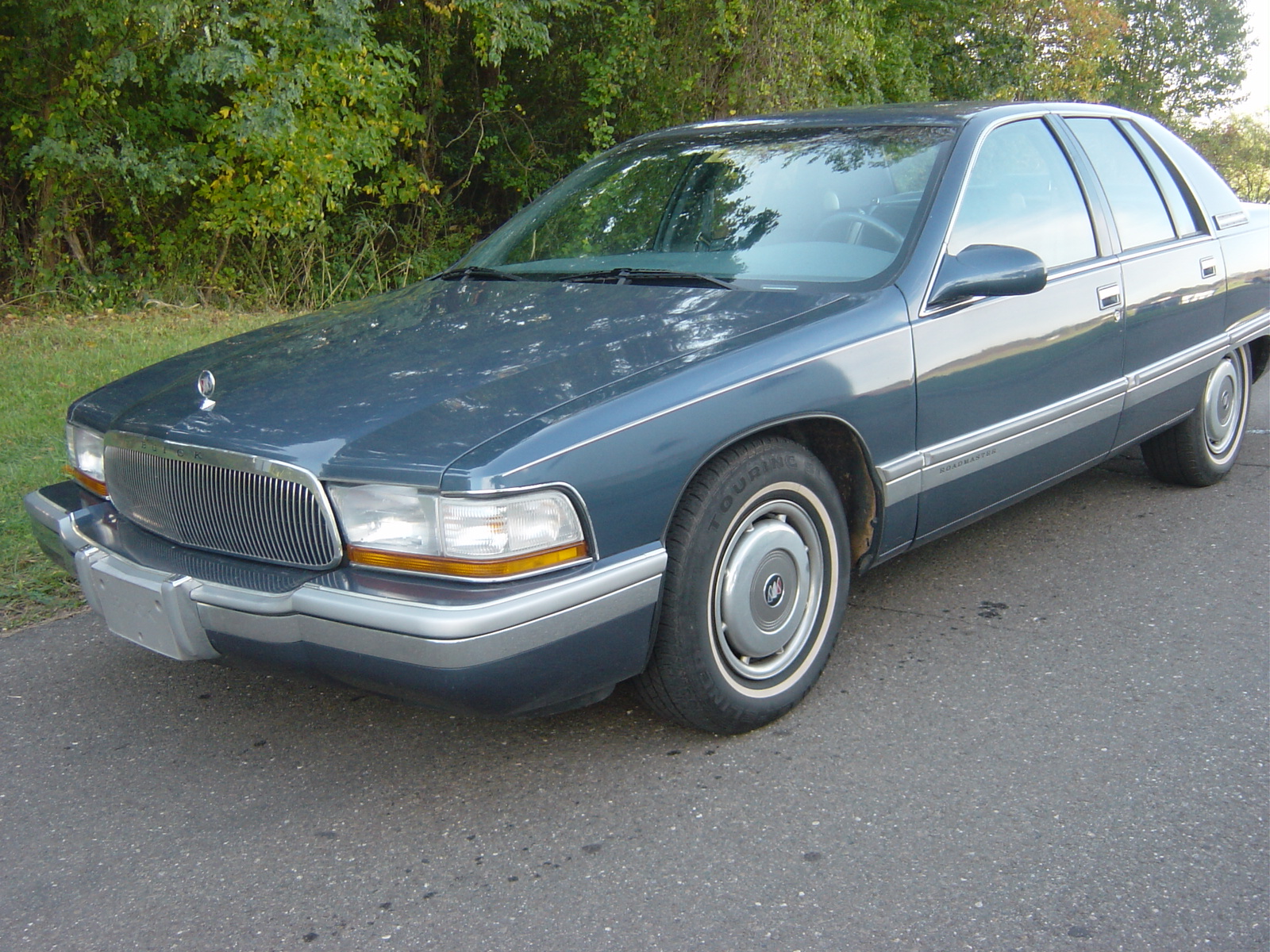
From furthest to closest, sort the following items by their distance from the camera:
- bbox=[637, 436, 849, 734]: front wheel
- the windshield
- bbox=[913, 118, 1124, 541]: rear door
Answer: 1. the windshield
2. bbox=[913, 118, 1124, 541]: rear door
3. bbox=[637, 436, 849, 734]: front wheel

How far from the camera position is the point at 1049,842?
8.08 ft

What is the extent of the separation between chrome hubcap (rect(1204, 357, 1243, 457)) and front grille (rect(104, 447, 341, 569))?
3.71 meters

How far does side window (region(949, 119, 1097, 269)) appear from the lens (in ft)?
11.6

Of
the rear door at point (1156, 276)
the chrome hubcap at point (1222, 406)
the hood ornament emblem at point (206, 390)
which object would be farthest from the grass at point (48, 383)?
the chrome hubcap at point (1222, 406)

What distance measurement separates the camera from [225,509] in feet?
8.82

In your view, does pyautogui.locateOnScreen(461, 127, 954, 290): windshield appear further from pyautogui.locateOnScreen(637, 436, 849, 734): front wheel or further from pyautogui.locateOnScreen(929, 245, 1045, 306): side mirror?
pyautogui.locateOnScreen(637, 436, 849, 734): front wheel

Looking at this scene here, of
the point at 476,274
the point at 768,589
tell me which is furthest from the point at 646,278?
the point at 768,589

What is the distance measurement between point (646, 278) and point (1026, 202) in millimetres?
1280

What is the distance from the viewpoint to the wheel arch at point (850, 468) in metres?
3.01

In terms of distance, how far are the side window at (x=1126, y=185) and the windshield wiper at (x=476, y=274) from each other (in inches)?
79.7

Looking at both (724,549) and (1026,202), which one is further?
(1026,202)

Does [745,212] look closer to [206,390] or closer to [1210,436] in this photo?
[206,390]

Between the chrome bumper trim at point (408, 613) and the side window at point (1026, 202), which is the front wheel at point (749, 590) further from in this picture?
the side window at point (1026, 202)

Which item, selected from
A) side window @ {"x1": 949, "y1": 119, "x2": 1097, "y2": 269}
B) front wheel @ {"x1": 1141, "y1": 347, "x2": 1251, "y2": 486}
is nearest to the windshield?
side window @ {"x1": 949, "y1": 119, "x2": 1097, "y2": 269}
